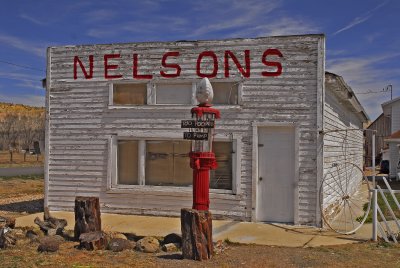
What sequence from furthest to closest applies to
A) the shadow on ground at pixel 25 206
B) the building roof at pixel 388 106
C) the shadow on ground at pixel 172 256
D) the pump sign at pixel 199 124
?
the building roof at pixel 388 106, the shadow on ground at pixel 25 206, the pump sign at pixel 199 124, the shadow on ground at pixel 172 256

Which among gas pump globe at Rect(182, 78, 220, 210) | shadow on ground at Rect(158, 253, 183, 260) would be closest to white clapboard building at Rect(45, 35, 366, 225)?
gas pump globe at Rect(182, 78, 220, 210)

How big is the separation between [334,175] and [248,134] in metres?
2.72

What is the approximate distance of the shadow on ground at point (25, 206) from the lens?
13.1 m

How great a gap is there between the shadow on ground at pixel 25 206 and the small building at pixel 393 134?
1601 centimetres

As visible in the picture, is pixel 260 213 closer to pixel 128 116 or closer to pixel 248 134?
pixel 248 134

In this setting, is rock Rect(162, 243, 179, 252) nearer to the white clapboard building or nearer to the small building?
the white clapboard building

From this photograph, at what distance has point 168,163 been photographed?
36.8 feet

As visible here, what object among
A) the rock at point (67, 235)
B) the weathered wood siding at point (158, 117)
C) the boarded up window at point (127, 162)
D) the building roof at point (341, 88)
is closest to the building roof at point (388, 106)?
the building roof at point (341, 88)

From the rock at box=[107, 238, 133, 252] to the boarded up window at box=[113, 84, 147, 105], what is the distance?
407 cm

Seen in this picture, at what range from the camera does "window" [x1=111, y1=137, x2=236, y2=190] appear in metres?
10.8

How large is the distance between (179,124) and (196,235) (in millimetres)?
4175

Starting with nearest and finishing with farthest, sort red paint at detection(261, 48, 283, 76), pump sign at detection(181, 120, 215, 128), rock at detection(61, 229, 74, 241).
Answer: pump sign at detection(181, 120, 215, 128) → rock at detection(61, 229, 74, 241) → red paint at detection(261, 48, 283, 76)

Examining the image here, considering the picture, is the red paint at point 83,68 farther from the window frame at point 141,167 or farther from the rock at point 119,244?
the rock at point 119,244

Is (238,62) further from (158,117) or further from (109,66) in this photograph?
(109,66)
